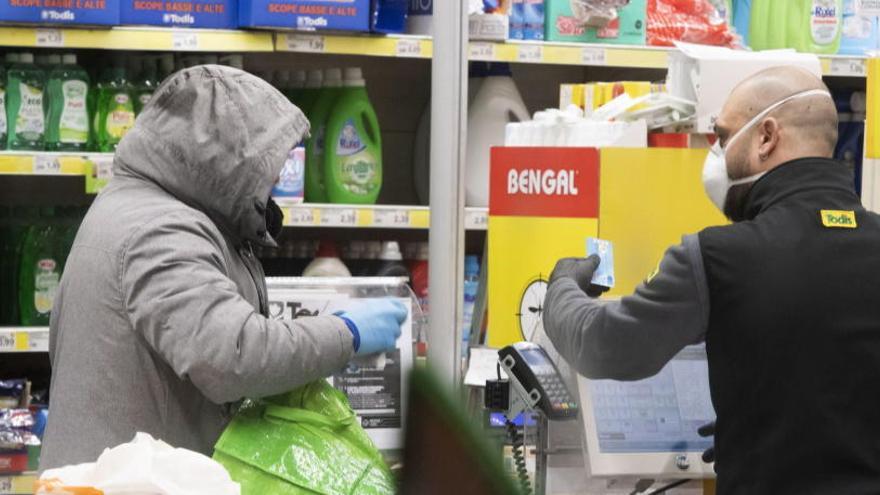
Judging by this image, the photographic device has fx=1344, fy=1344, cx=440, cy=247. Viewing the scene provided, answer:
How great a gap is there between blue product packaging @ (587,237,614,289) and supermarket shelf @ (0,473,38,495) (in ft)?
5.97

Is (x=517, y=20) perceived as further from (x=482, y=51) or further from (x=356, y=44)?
(x=356, y=44)

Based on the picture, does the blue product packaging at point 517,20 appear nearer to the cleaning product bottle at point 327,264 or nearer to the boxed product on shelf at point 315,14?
the boxed product on shelf at point 315,14

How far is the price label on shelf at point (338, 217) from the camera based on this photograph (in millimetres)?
3840

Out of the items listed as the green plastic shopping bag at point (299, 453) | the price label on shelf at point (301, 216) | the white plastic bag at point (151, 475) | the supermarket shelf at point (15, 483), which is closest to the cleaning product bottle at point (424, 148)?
the price label on shelf at point (301, 216)

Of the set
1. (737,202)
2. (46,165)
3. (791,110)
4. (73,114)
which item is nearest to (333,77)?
(73,114)

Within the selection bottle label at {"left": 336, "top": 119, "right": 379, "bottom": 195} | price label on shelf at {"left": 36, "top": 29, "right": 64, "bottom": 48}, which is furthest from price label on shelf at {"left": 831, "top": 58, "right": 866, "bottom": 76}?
price label on shelf at {"left": 36, "top": 29, "right": 64, "bottom": 48}

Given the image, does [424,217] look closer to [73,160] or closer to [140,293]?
[73,160]

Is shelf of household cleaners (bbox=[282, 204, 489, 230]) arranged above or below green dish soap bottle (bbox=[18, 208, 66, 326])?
above

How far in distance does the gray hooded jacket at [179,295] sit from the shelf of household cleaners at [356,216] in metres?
1.47

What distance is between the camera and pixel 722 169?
2.59m

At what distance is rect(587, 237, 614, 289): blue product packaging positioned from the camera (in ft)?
8.80

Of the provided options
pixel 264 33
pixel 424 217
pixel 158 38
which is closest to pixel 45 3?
Answer: pixel 158 38

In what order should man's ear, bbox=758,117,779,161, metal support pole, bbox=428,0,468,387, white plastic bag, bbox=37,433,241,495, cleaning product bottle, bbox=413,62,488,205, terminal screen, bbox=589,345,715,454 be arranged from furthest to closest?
1. cleaning product bottle, bbox=413,62,488,205
2. metal support pole, bbox=428,0,468,387
3. terminal screen, bbox=589,345,715,454
4. man's ear, bbox=758,117,779,161
5. white plastic bag, bbox=37,433,241,495

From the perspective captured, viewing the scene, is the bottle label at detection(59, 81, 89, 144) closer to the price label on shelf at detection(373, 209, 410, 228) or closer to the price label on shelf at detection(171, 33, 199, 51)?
the price label on shelf at detection(171, 33, 199, 51)
